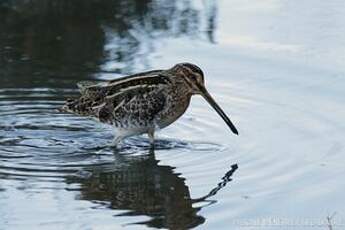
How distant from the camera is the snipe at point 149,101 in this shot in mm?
9328

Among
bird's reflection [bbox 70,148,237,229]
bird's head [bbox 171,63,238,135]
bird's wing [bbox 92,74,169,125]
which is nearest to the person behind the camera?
bird's reflection [bbox 70,148,237,229]

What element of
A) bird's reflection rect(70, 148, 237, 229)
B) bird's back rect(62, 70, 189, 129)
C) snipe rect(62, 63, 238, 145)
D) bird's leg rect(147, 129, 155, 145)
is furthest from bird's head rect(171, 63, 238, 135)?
bird's reflection rect(70, 148, 237, 229)

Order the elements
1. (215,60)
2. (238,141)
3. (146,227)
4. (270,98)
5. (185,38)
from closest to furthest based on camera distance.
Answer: (146,227), (238,141), (270,98), (215,60), (185,38)

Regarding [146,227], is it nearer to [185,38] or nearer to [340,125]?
[340,125]

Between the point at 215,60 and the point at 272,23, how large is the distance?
142 cm

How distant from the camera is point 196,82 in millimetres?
9328

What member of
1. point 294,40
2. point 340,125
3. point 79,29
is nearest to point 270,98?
point 340,125

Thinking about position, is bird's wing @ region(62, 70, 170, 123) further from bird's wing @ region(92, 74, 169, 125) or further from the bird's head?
the bird's head

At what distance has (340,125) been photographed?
943 cm

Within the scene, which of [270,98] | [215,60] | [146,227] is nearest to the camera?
[146,227]

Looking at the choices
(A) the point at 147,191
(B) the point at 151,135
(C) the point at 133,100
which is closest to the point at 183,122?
(B) the point at 151,135

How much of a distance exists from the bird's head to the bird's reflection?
2.10 ft

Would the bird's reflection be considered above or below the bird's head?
below

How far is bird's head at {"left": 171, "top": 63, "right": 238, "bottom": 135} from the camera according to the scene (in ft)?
30.3
